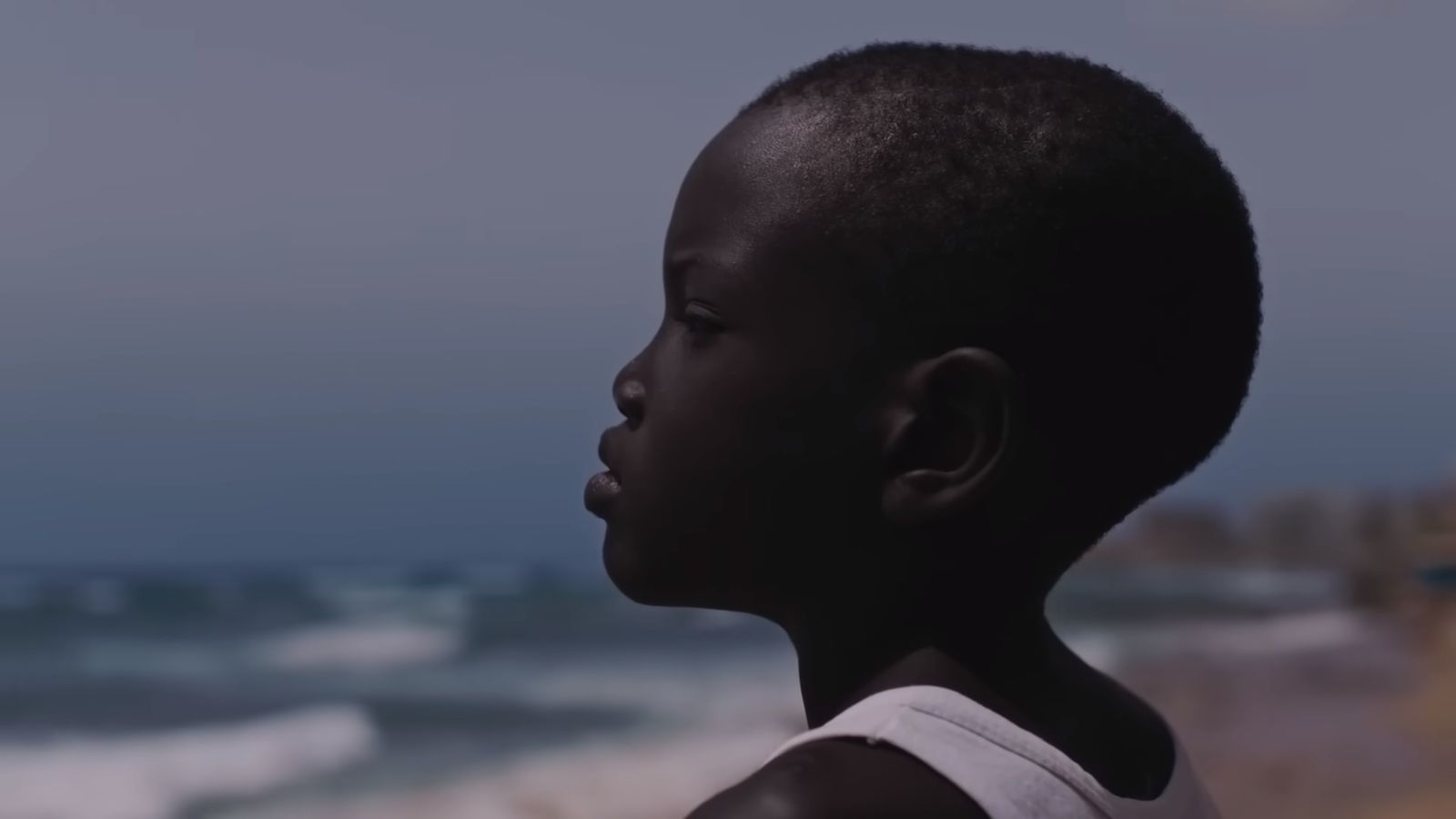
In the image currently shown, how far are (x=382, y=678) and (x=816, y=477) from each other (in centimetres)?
1243

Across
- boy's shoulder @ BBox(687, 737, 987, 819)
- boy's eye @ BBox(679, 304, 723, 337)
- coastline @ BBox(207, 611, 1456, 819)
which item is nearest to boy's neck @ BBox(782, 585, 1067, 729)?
boy's shoulder @ BBox(687, 737, 987, 819)

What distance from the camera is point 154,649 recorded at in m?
14.9

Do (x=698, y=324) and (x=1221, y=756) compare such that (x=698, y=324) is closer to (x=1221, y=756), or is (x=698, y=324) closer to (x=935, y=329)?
(x=935, y=329)

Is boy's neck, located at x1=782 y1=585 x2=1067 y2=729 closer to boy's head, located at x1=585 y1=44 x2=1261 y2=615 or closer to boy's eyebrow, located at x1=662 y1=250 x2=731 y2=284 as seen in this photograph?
boy's head, located at x1=585 y1=44 x2=1261 y2=615

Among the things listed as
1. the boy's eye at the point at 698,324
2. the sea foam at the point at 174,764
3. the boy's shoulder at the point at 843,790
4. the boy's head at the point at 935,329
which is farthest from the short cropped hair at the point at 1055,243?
the sea foam at the point at 174,764

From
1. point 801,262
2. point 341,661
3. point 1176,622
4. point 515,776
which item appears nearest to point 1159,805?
point 801,262

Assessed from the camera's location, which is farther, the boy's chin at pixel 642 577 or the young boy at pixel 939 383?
the boy's chin at pixel 642 577

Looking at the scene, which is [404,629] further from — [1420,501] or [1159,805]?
[1159,805]

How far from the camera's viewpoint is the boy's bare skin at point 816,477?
133cm

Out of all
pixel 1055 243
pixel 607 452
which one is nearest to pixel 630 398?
pixel 607 452

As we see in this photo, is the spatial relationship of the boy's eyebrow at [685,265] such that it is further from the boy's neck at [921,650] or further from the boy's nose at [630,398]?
the boy's neck at [921,650]

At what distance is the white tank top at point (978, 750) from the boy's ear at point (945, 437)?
13cm

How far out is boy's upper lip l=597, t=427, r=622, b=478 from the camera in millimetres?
1468

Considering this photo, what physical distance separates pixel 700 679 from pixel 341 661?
3.03 m
